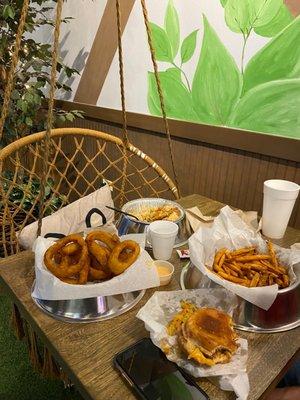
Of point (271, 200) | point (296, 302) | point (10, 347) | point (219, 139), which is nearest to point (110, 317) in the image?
point (296, 302)

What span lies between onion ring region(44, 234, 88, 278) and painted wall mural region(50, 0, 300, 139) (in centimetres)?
132

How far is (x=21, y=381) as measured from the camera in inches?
62.3

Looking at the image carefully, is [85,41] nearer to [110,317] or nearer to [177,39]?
[177,39]

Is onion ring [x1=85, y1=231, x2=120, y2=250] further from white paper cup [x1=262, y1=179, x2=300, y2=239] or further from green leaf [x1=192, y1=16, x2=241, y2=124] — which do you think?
green leaf [x1=192, y1=16, x2=241, y2=124]

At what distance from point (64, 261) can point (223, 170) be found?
1.39m

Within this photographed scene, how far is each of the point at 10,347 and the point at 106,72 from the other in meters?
2.12

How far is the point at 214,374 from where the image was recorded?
62 centimetres

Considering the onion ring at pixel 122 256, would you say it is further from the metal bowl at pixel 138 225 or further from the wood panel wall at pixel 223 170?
the wood panel wall at pixel 223 170

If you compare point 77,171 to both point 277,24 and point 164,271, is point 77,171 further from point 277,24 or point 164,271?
point 277,24

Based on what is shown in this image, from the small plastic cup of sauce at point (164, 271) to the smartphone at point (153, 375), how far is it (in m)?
0.23

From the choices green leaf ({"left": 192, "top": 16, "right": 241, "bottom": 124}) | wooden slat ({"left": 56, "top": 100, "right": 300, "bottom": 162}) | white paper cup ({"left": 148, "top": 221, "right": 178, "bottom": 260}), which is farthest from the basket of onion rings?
green leaf ({"left": 192, "top": 16, "right": 241, "bottom": 124})

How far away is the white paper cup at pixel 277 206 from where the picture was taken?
3.98ft

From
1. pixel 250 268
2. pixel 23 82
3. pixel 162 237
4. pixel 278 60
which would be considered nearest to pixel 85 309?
pixel 162 237

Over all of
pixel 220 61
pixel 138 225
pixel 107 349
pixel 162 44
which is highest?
pixel 162 44
